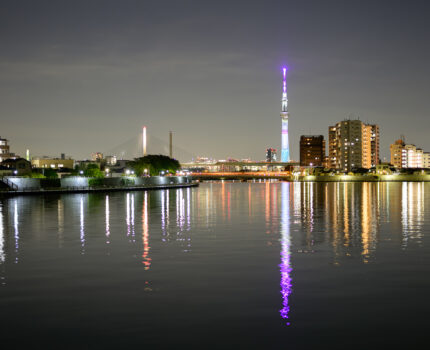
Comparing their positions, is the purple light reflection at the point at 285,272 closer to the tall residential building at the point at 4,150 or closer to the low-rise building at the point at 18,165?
the low-rise building at the point at 18,165

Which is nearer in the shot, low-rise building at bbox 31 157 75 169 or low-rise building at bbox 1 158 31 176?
low-rise building at bbox 1 158 31 176

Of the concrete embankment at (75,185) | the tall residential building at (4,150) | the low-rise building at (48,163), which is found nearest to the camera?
the concrete embankment at (75,185)

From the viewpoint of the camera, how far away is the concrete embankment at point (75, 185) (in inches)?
3275

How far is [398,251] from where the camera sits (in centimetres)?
2080

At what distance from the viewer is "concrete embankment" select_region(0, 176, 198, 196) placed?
83.2 metres

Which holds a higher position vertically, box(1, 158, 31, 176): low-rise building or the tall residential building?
the tall residential building

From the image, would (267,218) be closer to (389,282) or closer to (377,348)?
(389,282)

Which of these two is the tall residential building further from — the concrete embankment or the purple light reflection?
the purple light reflection

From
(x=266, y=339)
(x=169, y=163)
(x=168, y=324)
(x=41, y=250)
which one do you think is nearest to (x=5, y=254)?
(x=41, y=250)

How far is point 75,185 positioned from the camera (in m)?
95.6

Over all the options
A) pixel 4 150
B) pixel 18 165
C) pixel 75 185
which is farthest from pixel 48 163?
pixel 75 185

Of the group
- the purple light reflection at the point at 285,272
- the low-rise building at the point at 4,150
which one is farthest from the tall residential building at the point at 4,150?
the purple light reflection at the point at 285,272

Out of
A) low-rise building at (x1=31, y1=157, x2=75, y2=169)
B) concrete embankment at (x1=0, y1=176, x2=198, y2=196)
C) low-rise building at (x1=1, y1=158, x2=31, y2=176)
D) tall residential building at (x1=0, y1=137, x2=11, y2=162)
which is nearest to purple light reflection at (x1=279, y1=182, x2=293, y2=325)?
concrete embankment at (x1=0, y1=176, x2=198, y2=196)

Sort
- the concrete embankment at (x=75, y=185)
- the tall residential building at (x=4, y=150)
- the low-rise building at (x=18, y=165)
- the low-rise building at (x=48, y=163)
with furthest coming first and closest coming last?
the low-rise building at (x=48, y=163) < the tall residential building at (x=4, y=150) < the low-rise building at (x=18, y=165) < the concrete embankment at (x=75, y=185)
